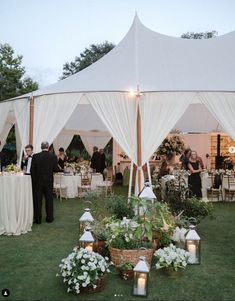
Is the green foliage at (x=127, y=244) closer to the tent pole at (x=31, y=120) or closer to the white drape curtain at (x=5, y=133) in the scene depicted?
the tent pole at (x=31, y=120)

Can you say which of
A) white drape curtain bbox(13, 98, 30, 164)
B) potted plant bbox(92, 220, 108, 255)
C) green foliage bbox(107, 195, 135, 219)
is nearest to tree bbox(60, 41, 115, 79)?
white drape curtain bbox(13, 98, 30, 164)

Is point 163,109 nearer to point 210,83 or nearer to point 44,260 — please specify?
point 210,83

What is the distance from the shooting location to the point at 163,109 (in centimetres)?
859

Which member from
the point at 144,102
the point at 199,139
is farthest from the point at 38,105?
the point at 199,139

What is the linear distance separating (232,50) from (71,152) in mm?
16219

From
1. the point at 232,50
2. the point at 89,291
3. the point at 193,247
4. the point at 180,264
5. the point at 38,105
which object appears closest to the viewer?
the point at 89,291

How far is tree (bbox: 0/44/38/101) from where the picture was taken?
73.4ft

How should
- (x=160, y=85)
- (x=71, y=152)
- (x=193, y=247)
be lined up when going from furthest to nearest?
1. (x=71, y=152)
2. (x=160, y=85)
3. (x=193, y=247)

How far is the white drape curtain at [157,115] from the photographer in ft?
28.1

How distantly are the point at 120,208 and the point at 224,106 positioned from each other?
3.59 metres

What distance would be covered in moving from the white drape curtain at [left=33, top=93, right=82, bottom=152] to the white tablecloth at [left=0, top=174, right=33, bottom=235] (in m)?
2.41

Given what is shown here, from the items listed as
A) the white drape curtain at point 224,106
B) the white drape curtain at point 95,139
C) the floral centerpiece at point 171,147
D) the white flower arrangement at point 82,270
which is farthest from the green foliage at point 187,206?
the white drape curtain at point 95,139

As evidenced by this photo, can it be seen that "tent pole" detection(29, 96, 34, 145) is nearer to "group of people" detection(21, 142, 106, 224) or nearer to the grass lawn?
"group of people" detection(21, 142, 106, 224)

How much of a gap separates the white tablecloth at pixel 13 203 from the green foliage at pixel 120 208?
4.86 feet
